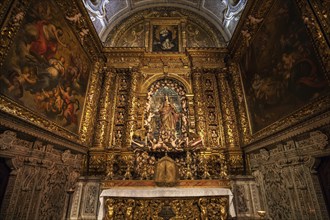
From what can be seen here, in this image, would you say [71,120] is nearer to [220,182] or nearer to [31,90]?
[31,90]

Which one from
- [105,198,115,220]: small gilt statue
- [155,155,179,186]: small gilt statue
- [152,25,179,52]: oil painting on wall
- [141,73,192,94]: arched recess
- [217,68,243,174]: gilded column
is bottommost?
[105,198,115,220]: small gilt statue

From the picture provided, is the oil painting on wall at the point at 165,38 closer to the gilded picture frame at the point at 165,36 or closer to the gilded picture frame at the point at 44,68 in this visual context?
the gilded picture frame at the point at 165,36

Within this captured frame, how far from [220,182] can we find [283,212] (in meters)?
1.64

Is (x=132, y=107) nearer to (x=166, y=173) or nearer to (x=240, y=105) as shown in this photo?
(x=166, y=173)

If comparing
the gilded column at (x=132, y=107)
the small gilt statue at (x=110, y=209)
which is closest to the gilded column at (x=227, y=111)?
the gilded column at (x=132, y=107)

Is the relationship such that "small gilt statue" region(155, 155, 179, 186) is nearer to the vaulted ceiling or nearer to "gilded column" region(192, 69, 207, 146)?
"gilded column" region(192, 69, 207, 146)

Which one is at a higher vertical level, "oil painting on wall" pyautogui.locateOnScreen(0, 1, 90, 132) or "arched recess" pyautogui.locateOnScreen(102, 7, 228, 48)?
"arched recess" pyautogui.locateOnScreen(102, 7, 228, 48)

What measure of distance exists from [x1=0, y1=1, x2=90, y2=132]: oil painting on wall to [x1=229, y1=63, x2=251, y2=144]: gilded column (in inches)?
250

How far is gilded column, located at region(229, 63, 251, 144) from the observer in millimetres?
6516

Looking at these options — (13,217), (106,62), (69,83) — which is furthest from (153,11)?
(13,217)

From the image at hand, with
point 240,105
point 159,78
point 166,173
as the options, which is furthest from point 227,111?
point 166,173

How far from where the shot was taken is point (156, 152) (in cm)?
660

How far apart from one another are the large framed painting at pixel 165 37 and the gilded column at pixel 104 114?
9.77 feet

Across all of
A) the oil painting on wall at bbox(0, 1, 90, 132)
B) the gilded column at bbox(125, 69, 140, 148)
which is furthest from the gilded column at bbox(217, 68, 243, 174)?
the oil painting on wall at bbox(0, 1, 90, 132)
